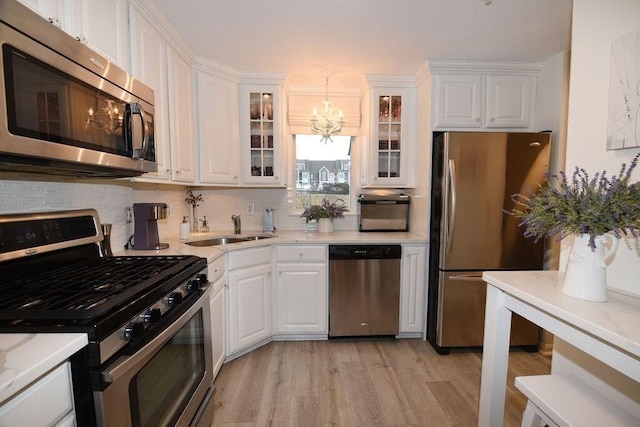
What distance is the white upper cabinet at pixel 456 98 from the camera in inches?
99.6

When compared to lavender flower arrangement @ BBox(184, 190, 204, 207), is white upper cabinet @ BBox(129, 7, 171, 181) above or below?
above

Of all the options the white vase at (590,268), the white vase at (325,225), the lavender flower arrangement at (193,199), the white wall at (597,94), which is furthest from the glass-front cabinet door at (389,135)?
the white vase at (590,268)

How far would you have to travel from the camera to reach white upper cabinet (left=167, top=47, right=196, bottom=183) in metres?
2.03

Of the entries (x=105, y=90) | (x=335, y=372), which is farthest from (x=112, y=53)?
(x=335, y=372)

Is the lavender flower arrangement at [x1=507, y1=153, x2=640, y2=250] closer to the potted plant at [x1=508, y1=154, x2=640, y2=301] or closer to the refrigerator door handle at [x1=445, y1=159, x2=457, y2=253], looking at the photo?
the potted plant at [x1=508, y1=154, x2=640, y2=301]

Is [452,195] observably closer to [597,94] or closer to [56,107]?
[597,94]

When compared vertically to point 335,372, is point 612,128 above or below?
above

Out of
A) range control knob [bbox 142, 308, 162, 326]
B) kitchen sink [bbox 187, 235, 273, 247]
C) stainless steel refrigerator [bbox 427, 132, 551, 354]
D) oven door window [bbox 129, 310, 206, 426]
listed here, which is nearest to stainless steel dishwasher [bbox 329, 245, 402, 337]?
stainless steel refrigerator [bbox 427, 132, 551, 354]

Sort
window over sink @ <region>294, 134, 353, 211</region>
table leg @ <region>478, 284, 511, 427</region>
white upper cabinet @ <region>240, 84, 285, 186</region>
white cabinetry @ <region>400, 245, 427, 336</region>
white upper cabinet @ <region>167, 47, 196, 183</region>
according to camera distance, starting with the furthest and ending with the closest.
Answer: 1. window over sink @ <region>294, 134, 353, 211</region>
2. white upper cabinet @ <region>240, 84, 285, 186</region>
3. white cabinetry @ <region>400, 245, 427, 336</region>
4. white upper cabinet @ <region>167, 47, 196, 183</region>
5. table leg @ <region>478, 284, 511, 427</region>

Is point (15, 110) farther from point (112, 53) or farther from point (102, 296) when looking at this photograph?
point (112, 53)

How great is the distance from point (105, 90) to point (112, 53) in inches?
14.3

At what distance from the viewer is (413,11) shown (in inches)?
71.0

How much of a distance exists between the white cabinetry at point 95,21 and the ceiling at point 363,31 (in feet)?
1.30

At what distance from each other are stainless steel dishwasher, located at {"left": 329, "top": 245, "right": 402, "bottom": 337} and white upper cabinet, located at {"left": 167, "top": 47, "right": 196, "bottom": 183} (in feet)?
4.50
